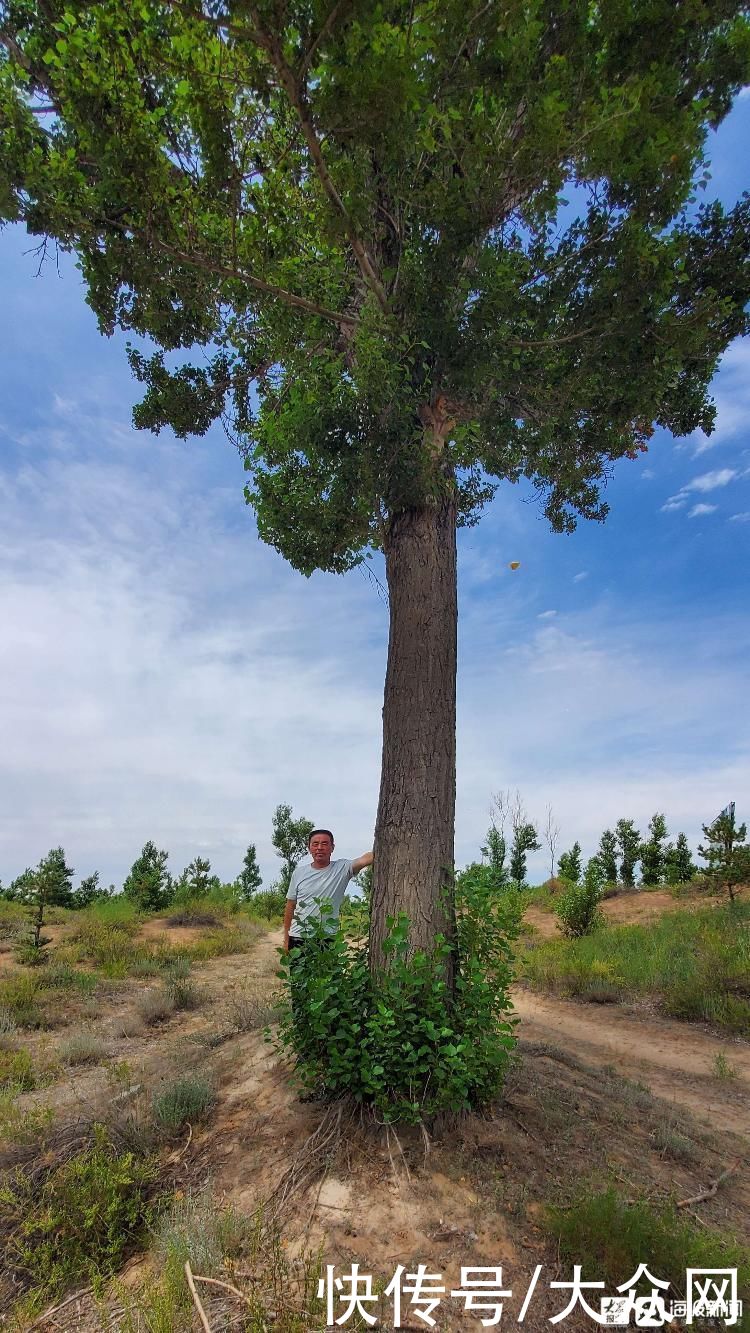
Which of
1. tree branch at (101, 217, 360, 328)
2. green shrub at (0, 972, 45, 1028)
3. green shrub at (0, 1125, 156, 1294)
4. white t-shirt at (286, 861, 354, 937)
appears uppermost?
tree branch at (101, 217, 360, 328)

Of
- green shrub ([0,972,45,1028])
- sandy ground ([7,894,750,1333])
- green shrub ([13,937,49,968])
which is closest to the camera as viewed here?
sandy ground ([7,894,750,1333])

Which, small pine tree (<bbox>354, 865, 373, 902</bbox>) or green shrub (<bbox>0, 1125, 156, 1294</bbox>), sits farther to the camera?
small pine tree (<bbox>354, 865, 373, 902</bbox>)

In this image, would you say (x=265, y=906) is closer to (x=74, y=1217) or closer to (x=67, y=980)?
(x=67, y=980)

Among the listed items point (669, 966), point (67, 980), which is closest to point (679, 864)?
point (669, 966)

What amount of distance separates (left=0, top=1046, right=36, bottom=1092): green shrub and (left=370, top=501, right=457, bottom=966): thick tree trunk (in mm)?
3509

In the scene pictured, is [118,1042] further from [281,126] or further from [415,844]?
[281,126]

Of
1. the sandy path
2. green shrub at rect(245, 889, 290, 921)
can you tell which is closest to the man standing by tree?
the sandy path

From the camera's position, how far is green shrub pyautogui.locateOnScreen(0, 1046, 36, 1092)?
17.8ft

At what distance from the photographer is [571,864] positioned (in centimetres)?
2117

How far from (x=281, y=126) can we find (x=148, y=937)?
40.4 feet

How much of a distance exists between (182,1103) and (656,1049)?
530 centimetres

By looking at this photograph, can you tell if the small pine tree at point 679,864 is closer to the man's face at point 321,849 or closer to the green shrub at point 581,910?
the green shrub at point 581,910

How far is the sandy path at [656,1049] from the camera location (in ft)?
19.1

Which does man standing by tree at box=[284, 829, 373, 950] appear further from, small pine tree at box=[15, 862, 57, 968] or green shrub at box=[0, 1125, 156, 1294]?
small pine tree at box=[15, 862, 57, 968]
